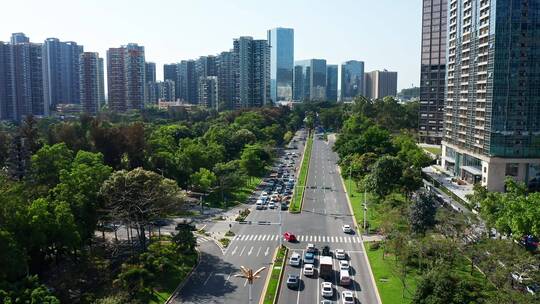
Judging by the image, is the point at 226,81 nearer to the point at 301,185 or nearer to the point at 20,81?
the point at 20,81

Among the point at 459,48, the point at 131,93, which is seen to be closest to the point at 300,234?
the point at 459,48

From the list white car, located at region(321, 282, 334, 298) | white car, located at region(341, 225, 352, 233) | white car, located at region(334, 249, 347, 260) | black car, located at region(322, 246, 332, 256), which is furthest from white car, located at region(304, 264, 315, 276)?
white car, located at region(341, 225, 352, 233)

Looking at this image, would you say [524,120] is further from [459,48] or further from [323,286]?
[323,286]

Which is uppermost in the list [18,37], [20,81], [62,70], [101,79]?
[18,37]

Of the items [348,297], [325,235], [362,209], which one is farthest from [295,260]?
[362,209]

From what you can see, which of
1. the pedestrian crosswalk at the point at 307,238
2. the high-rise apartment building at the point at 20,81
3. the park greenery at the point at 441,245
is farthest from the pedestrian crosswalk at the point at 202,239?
the high-rise apartment building at the point at 20,81

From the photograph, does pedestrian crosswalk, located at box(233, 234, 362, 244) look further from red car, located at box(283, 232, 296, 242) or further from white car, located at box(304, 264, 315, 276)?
white car, located at box(304, 264, 315, 276)

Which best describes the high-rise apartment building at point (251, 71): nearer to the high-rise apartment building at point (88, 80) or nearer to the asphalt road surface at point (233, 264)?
the high-rise apartment building at point (88, 80)

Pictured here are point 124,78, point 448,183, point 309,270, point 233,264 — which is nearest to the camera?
point 309,270
